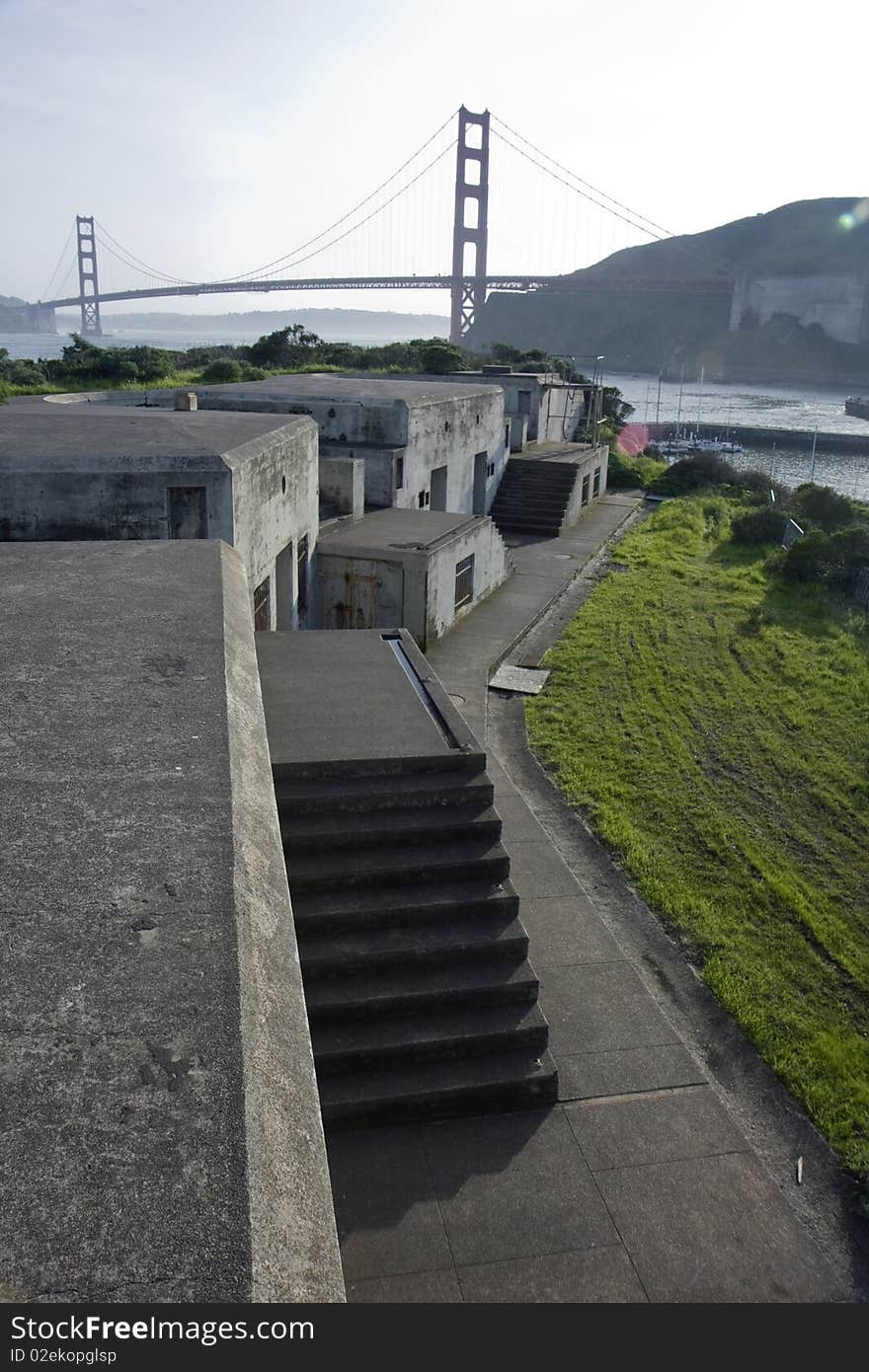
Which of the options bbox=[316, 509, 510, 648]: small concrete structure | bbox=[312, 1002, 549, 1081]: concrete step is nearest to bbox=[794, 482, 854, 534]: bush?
bbox=[316, 509, 510, 648]: small concrete structure

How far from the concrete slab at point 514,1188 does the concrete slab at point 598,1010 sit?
2.84ft

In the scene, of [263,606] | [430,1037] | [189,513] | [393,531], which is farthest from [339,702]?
[393,531]

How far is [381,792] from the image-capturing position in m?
7.76

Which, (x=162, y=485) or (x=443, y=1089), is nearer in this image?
(x=443, y=1089)

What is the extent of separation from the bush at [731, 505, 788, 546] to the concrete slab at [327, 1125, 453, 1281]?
2504 centimetres

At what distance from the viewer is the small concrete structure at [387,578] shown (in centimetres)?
1588

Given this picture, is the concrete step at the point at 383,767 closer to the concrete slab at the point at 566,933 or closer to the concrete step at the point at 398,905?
the concrete step at the point at 398,905

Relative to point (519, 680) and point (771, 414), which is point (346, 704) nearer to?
point (519, 680)

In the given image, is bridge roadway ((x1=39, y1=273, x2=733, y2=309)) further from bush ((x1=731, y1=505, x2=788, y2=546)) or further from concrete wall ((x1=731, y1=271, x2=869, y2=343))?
bush ((x1=731, y1=505, x2=788, y2=546))

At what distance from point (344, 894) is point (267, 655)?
12.1ft

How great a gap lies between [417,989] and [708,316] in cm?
16627

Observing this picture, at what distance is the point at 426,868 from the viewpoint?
7.43 metres

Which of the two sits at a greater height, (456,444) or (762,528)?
(456,444)

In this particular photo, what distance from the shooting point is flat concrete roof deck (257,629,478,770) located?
811 centimetres
